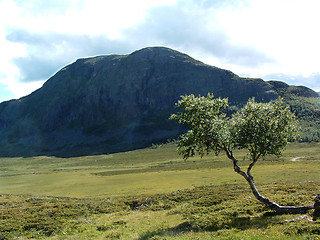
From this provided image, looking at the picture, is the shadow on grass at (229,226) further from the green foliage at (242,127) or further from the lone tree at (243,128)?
the green foliage at (242,127)

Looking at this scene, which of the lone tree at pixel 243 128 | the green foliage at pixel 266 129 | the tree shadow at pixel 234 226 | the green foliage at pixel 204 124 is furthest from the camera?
the green foliage at pixel 204 124

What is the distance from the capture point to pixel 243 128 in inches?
1071

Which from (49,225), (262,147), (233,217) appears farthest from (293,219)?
(49,225)

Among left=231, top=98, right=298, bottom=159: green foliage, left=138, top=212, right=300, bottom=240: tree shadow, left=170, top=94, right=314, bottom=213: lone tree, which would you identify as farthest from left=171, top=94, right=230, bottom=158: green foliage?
left=138, top=212, right=300, bottom=240: tree shadow

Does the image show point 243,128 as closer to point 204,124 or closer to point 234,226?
point 204,124

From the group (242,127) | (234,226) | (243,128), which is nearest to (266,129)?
(243,128)

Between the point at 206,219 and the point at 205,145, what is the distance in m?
8.05

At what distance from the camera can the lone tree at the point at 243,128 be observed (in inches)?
1039

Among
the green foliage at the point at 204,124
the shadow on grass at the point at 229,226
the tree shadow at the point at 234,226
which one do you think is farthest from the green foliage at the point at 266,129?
the shadow on grass at the point at 229,226

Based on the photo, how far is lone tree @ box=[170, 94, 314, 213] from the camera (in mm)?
26378

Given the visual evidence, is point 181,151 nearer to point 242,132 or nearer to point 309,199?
point 242,132

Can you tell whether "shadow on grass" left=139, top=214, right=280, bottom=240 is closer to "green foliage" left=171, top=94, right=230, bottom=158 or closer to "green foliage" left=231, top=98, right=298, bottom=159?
"green foliage" left=231, top=98, right=298, bottom=159

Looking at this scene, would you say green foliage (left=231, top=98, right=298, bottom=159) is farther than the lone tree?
No

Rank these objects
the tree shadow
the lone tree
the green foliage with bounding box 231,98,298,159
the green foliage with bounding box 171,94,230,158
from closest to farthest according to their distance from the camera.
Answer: the tree shadow
the green foliage with bounding box 231,98,298,159
the lone tree
the green foliage with bounding box 171,94,230,158
